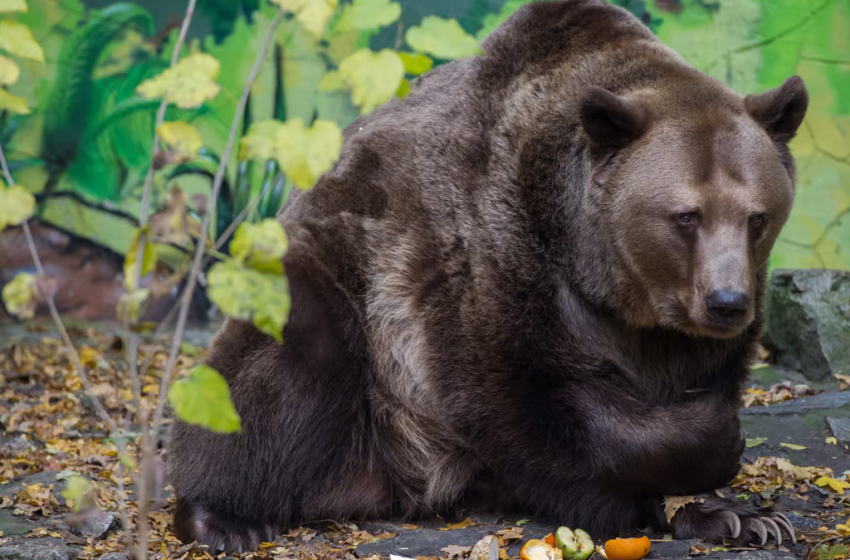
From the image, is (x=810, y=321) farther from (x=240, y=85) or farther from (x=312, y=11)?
(x=240, y=85)

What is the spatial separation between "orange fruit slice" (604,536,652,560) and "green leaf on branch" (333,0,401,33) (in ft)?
8.50

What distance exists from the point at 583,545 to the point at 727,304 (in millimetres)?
1248

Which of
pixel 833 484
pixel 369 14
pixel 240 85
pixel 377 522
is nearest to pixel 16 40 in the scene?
pixel 369 14

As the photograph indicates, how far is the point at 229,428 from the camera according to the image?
2.57 metres

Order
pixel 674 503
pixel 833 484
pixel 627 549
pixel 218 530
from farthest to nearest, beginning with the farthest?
pixel 833 484 → pixel 218 530 → pixel 674 503 → pixel 627 549

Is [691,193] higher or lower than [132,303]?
lower

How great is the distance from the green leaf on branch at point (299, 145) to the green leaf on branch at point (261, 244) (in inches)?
6.0

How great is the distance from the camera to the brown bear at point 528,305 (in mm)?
4238

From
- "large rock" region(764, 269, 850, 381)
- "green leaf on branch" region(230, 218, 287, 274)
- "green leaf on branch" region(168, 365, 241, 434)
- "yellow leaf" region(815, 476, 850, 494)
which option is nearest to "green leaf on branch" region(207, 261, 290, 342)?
"green leaf on branch" region(230, 218, 287, 274)

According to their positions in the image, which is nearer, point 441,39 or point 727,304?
point 441,39

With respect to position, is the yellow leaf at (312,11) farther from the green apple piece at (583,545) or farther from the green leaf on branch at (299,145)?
the green apple piece at (583,545)

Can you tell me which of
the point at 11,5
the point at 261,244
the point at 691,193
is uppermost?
the point at 11,5

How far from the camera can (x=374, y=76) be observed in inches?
98.3

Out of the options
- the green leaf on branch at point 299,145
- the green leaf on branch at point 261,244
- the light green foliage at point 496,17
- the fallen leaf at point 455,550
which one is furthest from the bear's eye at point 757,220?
the light green foliage at point 496,17
